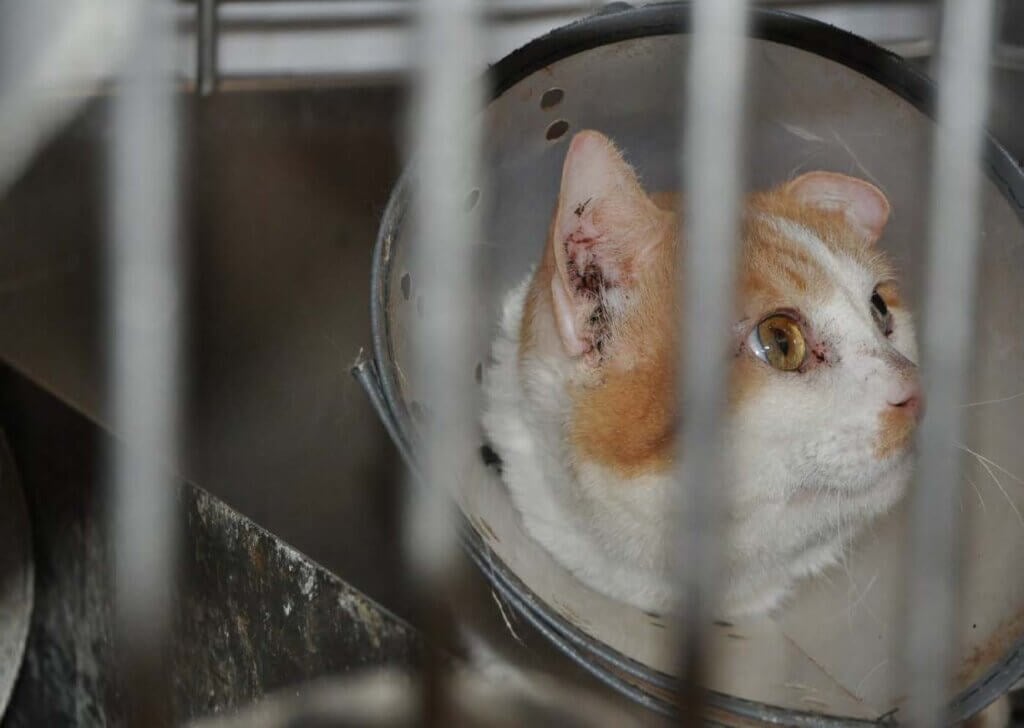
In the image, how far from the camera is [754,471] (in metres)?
0.90

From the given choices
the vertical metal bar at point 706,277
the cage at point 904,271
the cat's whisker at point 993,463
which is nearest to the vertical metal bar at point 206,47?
the cage at point 904,271

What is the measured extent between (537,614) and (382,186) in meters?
0.41

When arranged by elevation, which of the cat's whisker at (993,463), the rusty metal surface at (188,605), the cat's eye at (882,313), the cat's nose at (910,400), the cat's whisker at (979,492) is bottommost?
the rusty metal surface at (188,605)

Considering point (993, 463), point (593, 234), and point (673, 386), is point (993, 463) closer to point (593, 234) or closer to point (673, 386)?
point (673, 386)

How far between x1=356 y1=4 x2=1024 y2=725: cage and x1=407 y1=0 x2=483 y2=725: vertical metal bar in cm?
1

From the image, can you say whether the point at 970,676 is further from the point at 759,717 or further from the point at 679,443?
the point at 679,443

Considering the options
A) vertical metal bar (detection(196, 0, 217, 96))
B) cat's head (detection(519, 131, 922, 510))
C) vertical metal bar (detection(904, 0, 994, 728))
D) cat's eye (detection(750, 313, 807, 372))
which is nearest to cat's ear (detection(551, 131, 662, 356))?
cat's head (detection(519, 131, 922, 510))

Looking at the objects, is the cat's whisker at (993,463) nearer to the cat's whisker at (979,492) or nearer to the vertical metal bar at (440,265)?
the cat's whisker at (979,492)

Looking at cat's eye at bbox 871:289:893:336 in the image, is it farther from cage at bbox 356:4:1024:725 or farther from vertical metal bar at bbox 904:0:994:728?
vertical metal bar at bbox 904:0:994:728

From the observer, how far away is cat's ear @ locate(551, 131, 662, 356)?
843 millimetres

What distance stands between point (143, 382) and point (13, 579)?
28 cm

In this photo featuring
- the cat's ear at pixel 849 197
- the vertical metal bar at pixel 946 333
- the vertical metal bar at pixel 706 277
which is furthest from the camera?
the cat's ear at pixel 849 197

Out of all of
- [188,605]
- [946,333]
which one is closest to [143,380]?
[188,605]

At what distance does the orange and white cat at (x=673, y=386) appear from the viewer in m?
0.89
